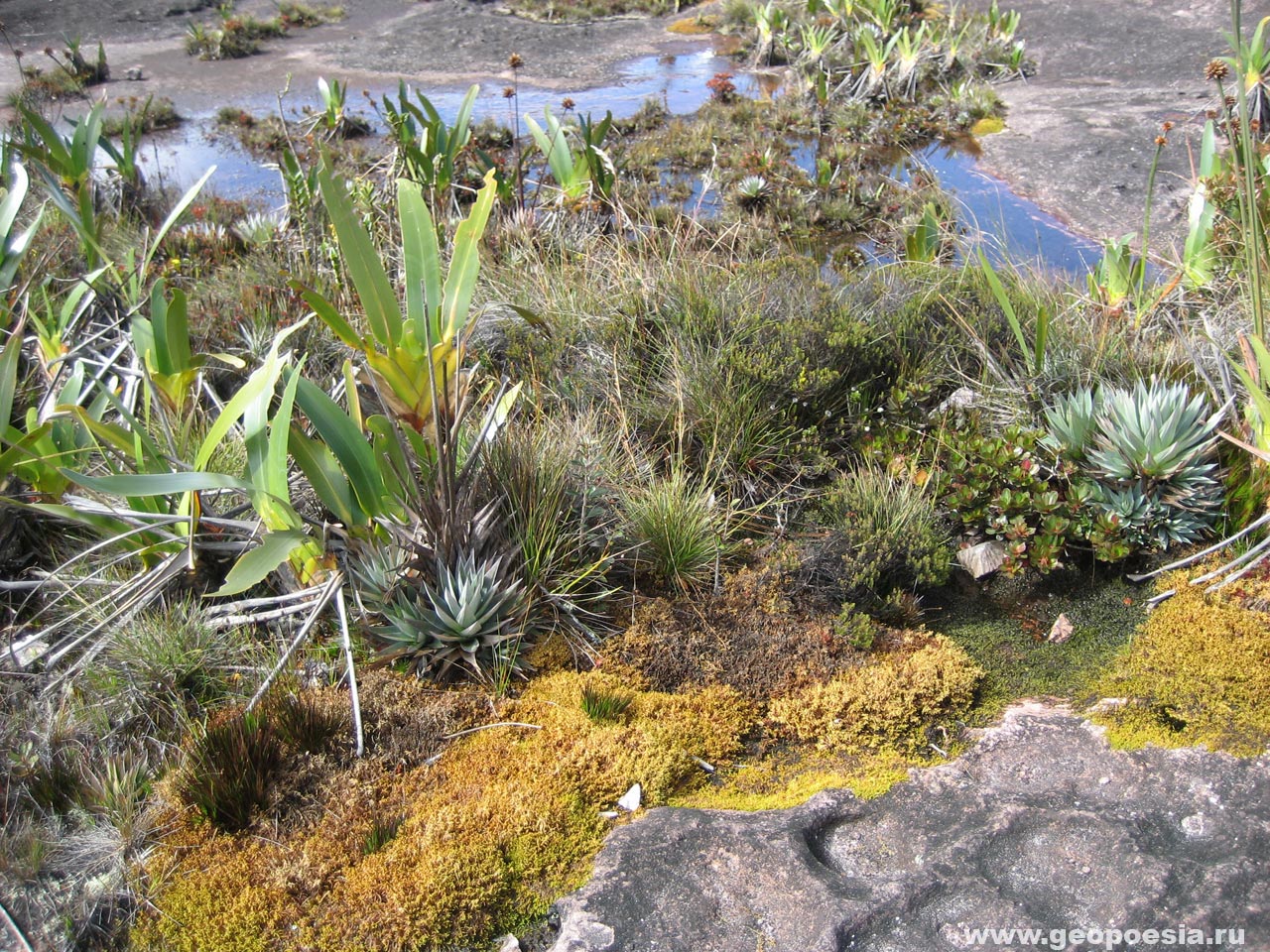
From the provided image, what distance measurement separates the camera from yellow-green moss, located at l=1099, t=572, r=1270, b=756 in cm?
264

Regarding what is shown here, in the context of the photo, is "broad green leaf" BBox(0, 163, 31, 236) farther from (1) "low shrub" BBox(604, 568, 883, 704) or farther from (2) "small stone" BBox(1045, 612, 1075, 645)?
(2) "small stone" BBox(1045, 612, 1075, 645)

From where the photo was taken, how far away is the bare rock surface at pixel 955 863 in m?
2.05

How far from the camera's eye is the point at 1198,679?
2822 millimetres

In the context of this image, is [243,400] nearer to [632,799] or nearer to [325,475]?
[325,475]

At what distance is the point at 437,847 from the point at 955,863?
1.24 metres

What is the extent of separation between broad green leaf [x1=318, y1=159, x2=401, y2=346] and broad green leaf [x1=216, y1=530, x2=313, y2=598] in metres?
0.76

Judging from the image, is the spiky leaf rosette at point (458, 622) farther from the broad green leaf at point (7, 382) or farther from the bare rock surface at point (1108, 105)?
the bare rock surface at point (1108, 105)

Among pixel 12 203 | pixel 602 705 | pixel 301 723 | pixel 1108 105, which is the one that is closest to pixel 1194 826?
pixel 602 705

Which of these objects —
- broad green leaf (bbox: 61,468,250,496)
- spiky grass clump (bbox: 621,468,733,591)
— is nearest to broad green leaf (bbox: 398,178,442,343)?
broad green leaf (bbox: 61,468,250,496)

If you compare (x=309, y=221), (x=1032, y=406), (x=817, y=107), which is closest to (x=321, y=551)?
(x=1032, y=406)

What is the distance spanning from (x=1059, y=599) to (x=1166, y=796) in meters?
1.18

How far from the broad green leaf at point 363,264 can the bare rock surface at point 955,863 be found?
1715mm

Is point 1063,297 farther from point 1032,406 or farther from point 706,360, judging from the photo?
point 706,360

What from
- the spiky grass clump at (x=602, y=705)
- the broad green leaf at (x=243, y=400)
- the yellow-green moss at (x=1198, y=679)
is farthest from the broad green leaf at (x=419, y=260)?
the yellow-green moss at (x=1198, y=679)
